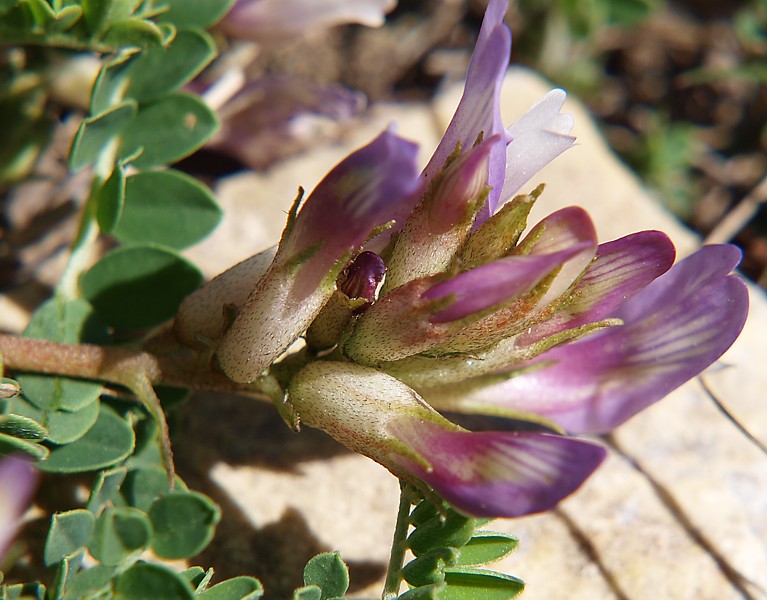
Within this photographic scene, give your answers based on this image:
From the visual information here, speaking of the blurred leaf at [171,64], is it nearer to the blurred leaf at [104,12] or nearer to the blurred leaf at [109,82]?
the blurred leaf at [109,82]

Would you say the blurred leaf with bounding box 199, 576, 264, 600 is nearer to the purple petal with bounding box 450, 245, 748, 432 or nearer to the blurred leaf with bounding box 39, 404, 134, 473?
the blurred leaf with bounding box 39, 404, 134, 473

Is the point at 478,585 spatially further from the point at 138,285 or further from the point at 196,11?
the point at 196,11

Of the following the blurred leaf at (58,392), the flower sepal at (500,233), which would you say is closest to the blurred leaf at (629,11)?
the flower sepal at (500,233)

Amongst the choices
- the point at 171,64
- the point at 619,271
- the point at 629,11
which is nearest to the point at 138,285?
the point at 171,64

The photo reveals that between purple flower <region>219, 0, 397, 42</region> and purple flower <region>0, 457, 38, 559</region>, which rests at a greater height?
purple flower <region>219, 0, 397, 42</region>

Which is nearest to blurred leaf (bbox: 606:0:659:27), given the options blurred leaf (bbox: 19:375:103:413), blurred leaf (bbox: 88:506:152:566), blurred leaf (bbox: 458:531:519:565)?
blurred leaf (bbox: 458:531:519:565)

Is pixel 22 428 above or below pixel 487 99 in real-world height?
below
